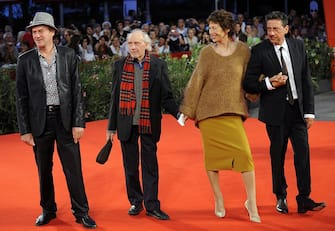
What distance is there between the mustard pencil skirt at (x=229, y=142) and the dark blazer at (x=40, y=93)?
3.29ft

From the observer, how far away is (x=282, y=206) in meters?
6.08

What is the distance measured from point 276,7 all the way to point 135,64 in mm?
21415

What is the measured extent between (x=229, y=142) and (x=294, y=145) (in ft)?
2.02

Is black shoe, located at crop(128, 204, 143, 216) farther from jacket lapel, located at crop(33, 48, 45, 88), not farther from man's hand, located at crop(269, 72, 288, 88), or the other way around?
man's hand, located at crop(269, 72, 288, 88)

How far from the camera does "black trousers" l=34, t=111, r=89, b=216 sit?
19.1 ft

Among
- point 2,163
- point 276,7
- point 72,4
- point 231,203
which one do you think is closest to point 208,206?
point 231,203

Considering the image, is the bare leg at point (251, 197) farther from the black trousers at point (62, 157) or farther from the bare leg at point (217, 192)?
the black trousers at point (62, 157)

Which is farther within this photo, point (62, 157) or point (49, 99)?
point (62, 157)

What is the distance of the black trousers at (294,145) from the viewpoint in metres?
6.03

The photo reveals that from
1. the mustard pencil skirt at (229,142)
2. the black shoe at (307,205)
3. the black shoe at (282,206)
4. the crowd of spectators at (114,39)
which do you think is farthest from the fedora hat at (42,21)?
the crowd of spectators at (114,39)

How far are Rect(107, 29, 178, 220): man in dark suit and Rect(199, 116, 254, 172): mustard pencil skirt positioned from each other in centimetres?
36

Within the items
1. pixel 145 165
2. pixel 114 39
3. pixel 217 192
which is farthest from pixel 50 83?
pixel 114 39

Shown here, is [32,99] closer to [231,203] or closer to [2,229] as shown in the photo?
[2,229]

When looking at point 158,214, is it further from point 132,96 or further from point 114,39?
point 114,39
